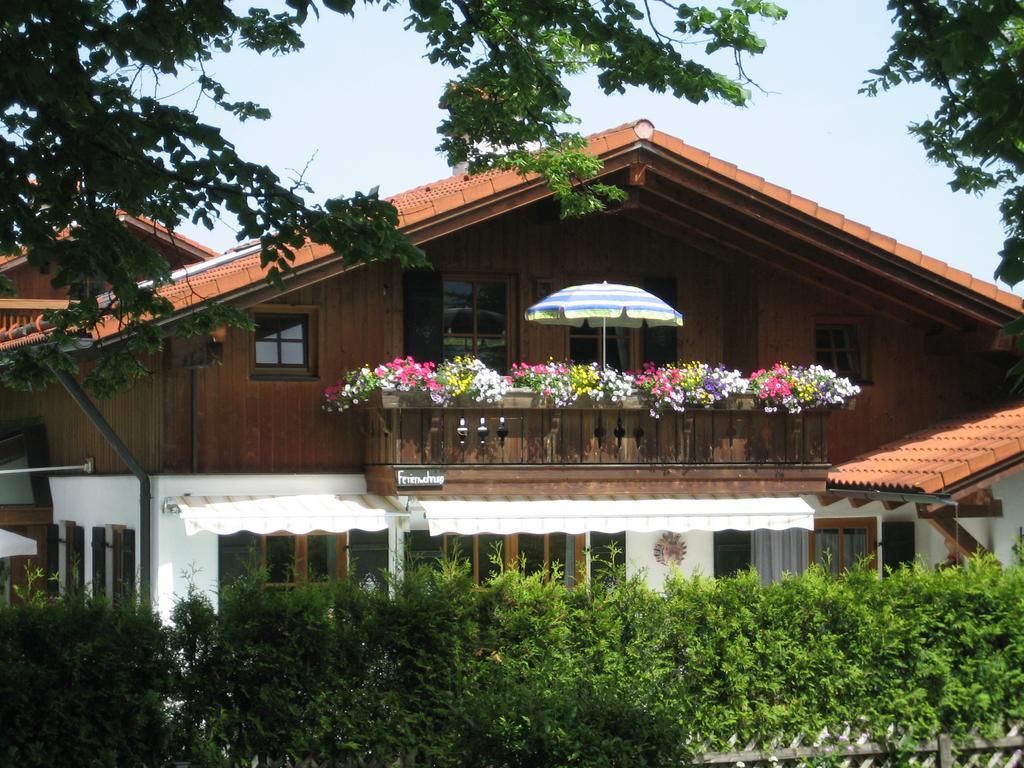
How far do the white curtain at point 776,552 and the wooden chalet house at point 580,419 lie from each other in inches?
1.1

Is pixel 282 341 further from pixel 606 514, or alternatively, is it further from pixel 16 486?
pixel 16 486

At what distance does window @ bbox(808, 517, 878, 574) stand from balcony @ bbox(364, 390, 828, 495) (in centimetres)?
145

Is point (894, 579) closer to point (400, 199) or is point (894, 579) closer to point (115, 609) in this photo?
point (115, 609)

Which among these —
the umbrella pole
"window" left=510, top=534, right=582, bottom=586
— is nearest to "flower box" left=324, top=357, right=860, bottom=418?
the umbrella pole

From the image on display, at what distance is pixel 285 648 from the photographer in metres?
9.43

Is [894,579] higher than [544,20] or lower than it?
lower

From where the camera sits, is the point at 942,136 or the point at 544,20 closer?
the point at 544,20

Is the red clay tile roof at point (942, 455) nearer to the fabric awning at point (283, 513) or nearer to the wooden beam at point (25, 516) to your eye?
the fabric awning at point (283, 513)

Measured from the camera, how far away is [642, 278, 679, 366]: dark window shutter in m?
17.7

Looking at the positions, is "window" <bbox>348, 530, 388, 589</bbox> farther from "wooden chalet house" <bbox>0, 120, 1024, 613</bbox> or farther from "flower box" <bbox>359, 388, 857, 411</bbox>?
"flower box" <bbox>359, 388, 857, 411</bbox>

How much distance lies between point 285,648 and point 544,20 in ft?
15.4

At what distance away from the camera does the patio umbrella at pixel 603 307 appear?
15336mm

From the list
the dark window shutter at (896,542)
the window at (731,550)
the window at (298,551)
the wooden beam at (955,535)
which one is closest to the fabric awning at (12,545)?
the window at (298,551)

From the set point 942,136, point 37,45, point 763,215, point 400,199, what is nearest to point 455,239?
point 400,199
